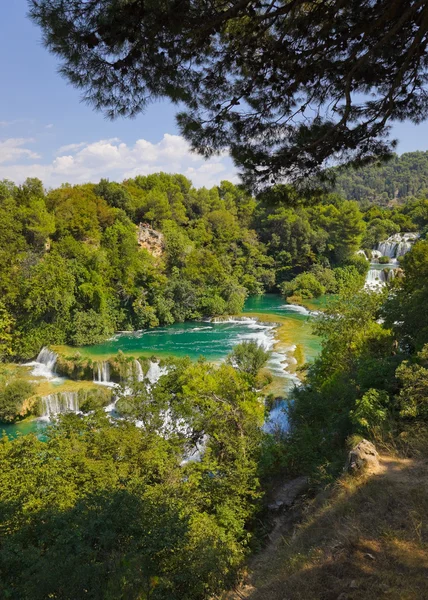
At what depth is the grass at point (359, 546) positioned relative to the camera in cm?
315

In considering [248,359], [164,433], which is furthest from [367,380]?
[248,359]

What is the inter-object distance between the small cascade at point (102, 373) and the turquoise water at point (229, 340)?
6.33 feet

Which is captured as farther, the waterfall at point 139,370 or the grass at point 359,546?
the waterfall at point 139,370

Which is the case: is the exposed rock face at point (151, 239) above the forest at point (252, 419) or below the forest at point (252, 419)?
above

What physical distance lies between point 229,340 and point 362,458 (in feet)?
51.5

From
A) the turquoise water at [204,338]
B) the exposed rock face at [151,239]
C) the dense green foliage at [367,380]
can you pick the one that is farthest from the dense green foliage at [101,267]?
the dense green foliage at [367,380]

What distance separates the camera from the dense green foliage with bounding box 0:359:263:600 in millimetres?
3654

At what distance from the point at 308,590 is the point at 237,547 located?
9.49ft

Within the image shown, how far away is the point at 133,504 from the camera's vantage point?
15.0 ft

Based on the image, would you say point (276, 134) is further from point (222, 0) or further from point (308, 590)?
point (308, 590)

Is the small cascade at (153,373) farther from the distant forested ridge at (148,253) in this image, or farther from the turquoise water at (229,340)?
the distant forested ridge at (148,253)

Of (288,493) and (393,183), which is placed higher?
(393,183)

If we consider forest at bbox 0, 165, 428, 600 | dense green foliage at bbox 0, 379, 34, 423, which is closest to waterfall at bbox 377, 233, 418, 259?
forest at bbox 0, 165, 428, 600

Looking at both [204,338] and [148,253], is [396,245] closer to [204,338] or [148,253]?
[148,253]
